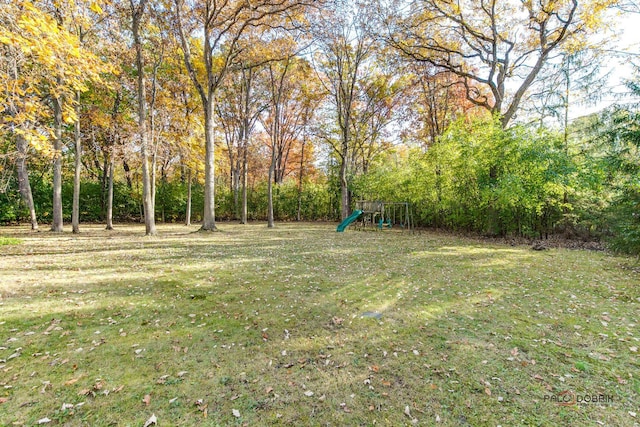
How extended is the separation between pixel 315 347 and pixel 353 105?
19.0 metres

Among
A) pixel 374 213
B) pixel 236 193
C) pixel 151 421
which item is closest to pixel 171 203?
pixel 236 193

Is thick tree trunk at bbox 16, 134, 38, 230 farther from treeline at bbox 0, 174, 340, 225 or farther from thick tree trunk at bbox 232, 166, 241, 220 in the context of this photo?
thick tree trunk at bbox 232, 166, 241, 220

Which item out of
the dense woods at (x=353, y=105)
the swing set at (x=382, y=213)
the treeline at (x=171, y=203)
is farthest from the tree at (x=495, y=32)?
the treeline at (x=171, y=203)

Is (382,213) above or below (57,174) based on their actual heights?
below

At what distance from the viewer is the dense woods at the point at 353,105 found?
6.33 m

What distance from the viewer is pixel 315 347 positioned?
2928 millimetres

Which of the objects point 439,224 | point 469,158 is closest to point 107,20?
point 469,158

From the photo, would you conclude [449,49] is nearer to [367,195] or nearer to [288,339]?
[367,195]

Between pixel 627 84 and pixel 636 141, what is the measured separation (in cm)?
125

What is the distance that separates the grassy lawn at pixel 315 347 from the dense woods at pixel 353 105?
99.2 inches

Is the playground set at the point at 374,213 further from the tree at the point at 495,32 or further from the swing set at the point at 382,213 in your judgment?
the tree at the point at 495,32

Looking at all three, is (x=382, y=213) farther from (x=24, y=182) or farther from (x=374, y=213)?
(x=24, y=182)

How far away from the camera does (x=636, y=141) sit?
5742mm

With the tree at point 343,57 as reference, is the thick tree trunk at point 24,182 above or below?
below
